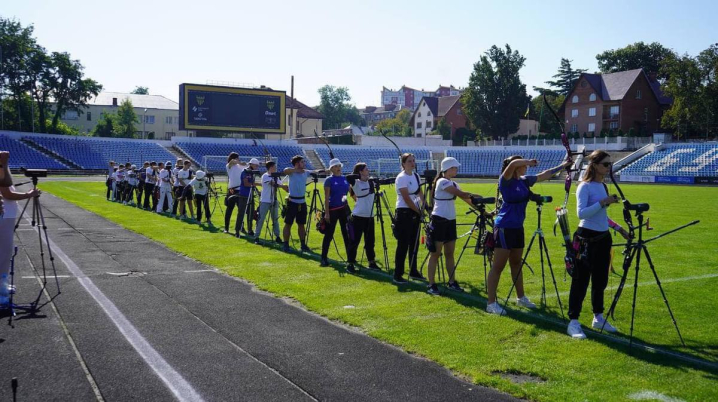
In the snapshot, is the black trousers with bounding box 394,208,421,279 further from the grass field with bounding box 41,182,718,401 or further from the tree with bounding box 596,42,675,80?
the tree with bounding box 596,42,675,80

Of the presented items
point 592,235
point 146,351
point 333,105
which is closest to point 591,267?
point 592,235

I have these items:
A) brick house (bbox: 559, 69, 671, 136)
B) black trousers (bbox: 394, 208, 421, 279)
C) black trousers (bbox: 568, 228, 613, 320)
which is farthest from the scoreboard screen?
black trousers (bbox: 568, 228, 613, 320)

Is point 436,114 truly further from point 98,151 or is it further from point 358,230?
point 358,230

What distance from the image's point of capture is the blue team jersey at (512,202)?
7969 mm

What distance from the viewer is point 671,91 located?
72438mm

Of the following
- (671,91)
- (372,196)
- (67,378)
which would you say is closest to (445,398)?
(67,378)

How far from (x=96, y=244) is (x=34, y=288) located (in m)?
5.31

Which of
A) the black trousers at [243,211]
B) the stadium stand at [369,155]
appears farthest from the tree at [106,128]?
the black trousers at [243,211]

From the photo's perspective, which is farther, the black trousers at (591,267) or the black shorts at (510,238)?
the black shorts at (510,238)

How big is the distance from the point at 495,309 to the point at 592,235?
5.40 feet

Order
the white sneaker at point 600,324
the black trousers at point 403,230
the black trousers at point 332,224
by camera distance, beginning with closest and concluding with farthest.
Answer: the white sneaker at point 600,324 < the black trousers at point 403,230 < the black trousers at point 332,224

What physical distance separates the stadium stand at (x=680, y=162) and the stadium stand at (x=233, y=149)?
117 feet

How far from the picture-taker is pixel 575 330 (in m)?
7.32

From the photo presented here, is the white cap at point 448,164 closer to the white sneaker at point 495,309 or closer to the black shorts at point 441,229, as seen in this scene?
the black shorts at point 441,229
